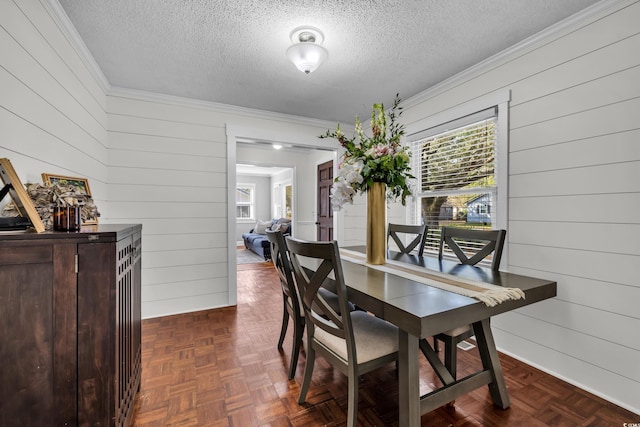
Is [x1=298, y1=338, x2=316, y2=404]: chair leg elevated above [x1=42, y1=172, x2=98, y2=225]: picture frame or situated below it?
below

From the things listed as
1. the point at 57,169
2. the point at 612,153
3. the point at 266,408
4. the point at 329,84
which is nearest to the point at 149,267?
the point at 57,169

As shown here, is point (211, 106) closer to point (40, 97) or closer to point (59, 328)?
point (40, 97)

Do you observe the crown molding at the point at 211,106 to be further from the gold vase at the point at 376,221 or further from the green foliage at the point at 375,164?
the gold vase at the point at 376,221

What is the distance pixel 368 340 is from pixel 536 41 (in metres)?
2.46

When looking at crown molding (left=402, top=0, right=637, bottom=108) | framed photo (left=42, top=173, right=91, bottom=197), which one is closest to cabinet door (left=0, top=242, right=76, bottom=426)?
framed photo (left=42, top=173, right=91, bottom=197)

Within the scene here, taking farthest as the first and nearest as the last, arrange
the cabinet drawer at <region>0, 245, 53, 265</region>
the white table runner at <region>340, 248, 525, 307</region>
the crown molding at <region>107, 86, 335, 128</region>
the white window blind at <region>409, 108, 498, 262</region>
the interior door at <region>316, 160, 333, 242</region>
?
the interior door at <region>316, 160, 333, 242</region>, the crown molding at <region>107, 86, 335, 128</region>, the white window blind at <region>409, 108, 498, 262</region>, the white table runner at <region>340, 248, 525, 307</region>, the cabinet drawer at <region>0, 245, 53, 265</region>

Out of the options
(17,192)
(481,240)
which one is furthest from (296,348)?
(17,192)

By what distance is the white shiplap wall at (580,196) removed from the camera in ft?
5.55

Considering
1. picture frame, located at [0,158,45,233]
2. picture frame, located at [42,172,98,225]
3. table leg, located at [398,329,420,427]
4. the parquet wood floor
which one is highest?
picture frame, located at [42,172,98,225]

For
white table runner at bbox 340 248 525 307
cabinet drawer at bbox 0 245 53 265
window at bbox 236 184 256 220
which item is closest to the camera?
cabinet drawer at bbox 0 245 53 265

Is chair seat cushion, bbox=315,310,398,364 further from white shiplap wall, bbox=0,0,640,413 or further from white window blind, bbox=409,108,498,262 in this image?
white window blind, bbox=409,108,498,262

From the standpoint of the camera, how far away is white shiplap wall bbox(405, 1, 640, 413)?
1.69m

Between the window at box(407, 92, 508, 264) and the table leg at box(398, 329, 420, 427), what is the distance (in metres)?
1.62

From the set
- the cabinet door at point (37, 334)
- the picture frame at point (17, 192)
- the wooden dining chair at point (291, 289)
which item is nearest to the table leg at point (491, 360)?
the wooden dining chair at point (291, 289)
